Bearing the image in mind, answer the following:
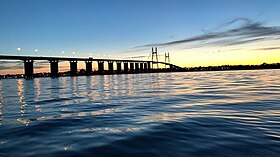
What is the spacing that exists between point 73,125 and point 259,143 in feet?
18.8

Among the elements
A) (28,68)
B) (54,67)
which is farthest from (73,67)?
(28,68)

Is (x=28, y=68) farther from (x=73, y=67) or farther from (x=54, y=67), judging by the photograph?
(x=73, y=67)

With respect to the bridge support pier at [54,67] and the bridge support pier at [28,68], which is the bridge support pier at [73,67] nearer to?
the bridge support pier at [54,67]

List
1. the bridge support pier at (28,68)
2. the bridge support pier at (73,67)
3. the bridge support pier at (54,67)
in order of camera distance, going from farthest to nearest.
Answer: the bridge support pier at (73,67)
the bridge support pier at (54,67)
the bridge support pier at (28,68)

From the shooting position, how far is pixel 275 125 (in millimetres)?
7004

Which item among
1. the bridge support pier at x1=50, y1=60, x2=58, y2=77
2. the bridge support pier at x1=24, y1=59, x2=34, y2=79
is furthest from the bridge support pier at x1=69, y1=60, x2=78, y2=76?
the bridge support pier at x1=24, y1=59, x2=34, y2=79

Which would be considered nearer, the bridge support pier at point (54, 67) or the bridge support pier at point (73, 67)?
the bridge support pier at point (54, 67)

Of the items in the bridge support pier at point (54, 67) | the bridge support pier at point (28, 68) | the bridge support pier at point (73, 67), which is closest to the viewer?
the bridge support pier at point (28, 68)

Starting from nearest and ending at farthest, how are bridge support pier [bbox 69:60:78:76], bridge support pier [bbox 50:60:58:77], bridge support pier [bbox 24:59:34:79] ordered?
bridge support pier [bbox 24:59:34:79]
bridge support pier [bbox 50:60:58:77]
bridge support pier [bbox 69:60:78:76]

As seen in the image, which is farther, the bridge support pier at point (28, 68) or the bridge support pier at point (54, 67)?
the bridge support pier at point (54, 67)

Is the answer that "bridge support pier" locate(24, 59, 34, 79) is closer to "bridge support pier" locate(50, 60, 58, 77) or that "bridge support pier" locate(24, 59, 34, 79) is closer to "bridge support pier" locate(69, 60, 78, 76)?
"bridge support pier" locate(50, 60, 58, 77)

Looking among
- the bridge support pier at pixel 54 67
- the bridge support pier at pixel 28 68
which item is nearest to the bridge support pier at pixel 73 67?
the bridge support pier at pixel 54 67

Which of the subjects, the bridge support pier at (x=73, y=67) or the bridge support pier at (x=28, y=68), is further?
the bridge support pier at (x=73, y=67)

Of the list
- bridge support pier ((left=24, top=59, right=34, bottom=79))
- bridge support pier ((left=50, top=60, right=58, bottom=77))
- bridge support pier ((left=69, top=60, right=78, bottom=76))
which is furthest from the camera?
bridge support pier ((left=69, top=60, right=78, bottom=76))
